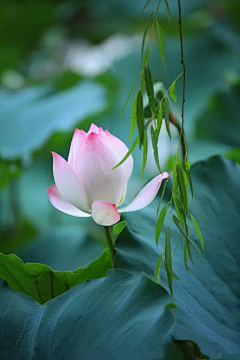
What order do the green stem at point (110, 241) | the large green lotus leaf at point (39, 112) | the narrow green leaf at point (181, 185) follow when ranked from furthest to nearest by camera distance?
the large green lotus leaf at point (39, 112) < the green stem at point (110, 241) < the narrow green leaf at point (181, 185)

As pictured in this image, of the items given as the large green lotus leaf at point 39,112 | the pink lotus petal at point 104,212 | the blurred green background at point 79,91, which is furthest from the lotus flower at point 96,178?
the large green lotus leaf at point 39,112

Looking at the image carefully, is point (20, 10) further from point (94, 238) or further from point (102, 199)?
point (102, 199)

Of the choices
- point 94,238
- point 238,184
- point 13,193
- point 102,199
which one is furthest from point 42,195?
point 102,199

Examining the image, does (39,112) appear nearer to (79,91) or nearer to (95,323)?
(79,91)

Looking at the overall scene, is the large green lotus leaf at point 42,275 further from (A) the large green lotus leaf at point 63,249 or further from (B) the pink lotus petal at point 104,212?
(A) the large green lotus leaf at point 63,249

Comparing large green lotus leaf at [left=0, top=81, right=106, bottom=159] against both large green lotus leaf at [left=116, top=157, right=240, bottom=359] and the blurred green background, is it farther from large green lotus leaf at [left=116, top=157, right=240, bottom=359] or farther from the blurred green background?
large green lotus leaf at [left=116, top=157, right=240, bottom=359]

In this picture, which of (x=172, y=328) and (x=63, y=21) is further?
(x=63, y=21)

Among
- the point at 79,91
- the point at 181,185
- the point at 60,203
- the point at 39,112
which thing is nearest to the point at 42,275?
the point at 60,203
